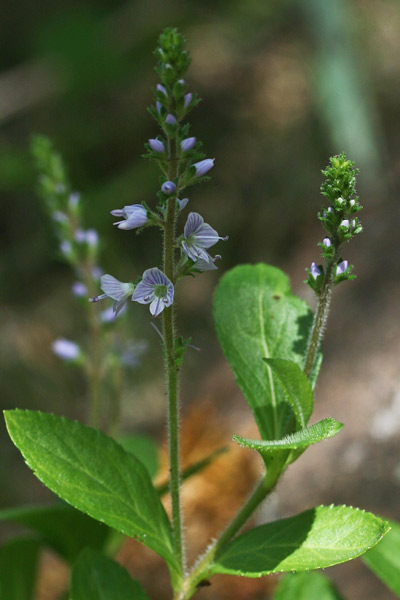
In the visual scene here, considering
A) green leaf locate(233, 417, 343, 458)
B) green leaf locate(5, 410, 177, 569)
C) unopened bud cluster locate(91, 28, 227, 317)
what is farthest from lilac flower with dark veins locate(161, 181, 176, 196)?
green leaf locate(5, 410, 177, 569)

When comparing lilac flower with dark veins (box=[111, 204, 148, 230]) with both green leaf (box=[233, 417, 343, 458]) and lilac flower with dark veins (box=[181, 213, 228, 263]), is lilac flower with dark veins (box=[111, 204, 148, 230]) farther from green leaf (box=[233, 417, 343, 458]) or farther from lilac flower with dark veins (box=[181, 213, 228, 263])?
green leaf (box=[233, 417, 343, 458])

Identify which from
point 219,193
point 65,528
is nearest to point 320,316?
point 65,528

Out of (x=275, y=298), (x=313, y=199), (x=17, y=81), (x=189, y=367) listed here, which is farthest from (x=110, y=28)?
(x=275, y=298)

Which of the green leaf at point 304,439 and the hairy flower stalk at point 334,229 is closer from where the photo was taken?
the green leaf at point 304,439

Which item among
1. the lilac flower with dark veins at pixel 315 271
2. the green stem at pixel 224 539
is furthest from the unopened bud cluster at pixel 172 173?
the green stem at pixel 224 539

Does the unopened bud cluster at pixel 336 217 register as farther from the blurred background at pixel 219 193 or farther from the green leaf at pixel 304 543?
the blurred background at pixel 219 193

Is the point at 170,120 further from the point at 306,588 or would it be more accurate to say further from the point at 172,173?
the point at 306,588

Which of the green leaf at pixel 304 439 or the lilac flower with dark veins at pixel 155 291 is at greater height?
the lilac flower with dark veins at pixel 155 291

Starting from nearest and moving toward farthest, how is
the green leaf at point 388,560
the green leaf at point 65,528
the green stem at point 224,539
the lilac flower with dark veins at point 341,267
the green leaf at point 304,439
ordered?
the green leaf at point 304,439 → the lilac flower with dark veins at point 341,267 → the green stem at point 224,539 → the green leaf at point 388,560 → the green leaf at point 65,528
